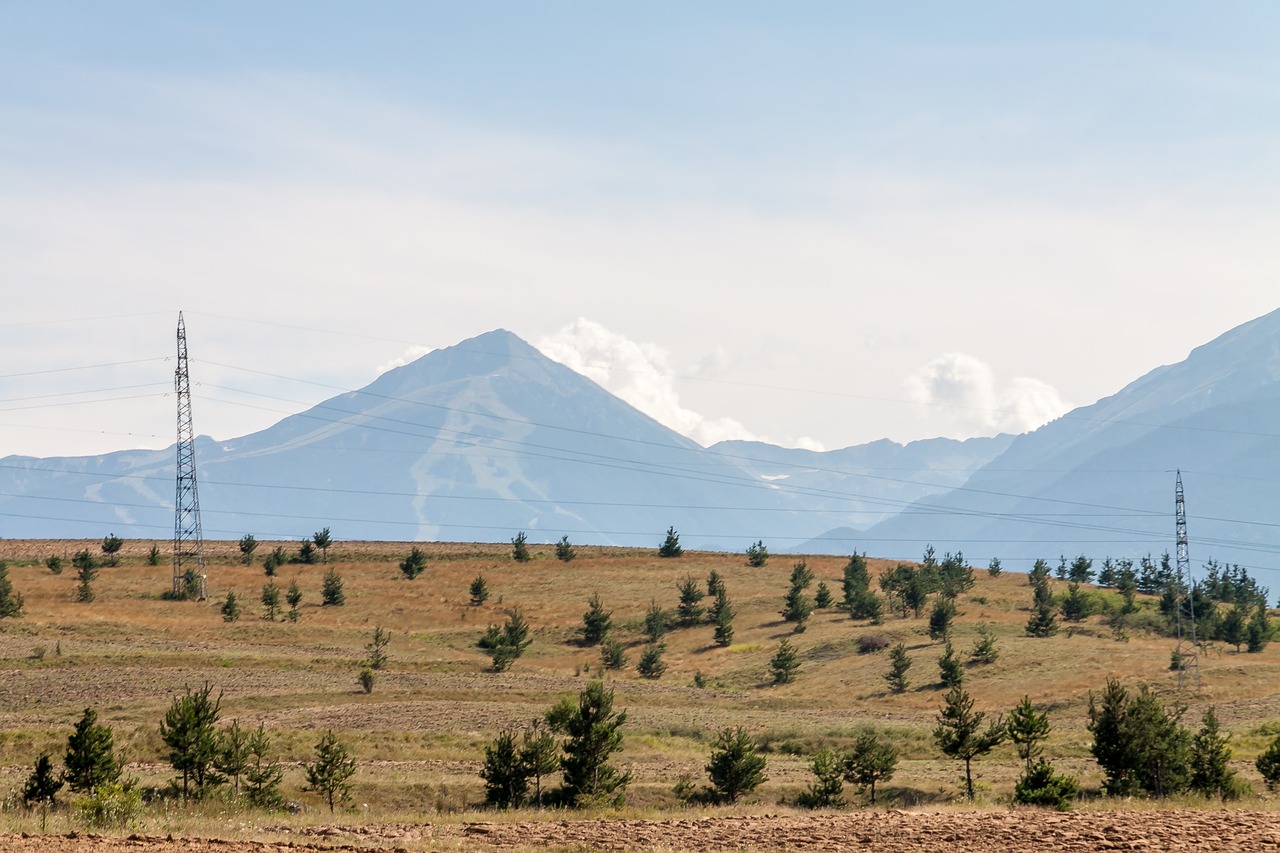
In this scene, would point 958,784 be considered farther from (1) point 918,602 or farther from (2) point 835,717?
(1) point 918,602

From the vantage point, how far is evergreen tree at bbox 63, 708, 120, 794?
29688mm

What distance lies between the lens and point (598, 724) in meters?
34.7

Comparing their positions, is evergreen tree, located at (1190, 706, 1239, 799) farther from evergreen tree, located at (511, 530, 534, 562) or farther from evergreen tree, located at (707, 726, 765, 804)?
evergreen tree, located at (511, 530, 534, 562)

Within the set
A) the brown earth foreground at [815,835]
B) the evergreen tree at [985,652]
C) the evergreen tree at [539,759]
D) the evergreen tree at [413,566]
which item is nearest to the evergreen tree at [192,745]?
the evergreen tree at [539,759]

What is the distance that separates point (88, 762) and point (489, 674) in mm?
37854

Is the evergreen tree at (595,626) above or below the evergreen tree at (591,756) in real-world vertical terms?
below

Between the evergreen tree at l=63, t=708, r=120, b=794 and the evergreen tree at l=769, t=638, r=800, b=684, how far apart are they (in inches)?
1902

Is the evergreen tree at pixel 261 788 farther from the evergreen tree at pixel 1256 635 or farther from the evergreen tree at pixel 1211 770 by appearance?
the evergreen tree at pixel 1256 635

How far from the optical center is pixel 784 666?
239ft

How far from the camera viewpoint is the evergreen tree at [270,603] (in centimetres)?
8203

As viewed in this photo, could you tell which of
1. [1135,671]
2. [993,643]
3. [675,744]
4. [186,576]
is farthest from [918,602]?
[186,576]

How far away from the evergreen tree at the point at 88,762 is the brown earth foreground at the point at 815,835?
1051 cm

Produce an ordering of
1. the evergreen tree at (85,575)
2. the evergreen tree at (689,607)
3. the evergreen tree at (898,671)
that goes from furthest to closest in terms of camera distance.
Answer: the evergreen tree at (689,607)
the evergreen tree at (85,575)
the evergreen tree at (898,671)

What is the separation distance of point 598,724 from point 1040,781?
13027 mm
